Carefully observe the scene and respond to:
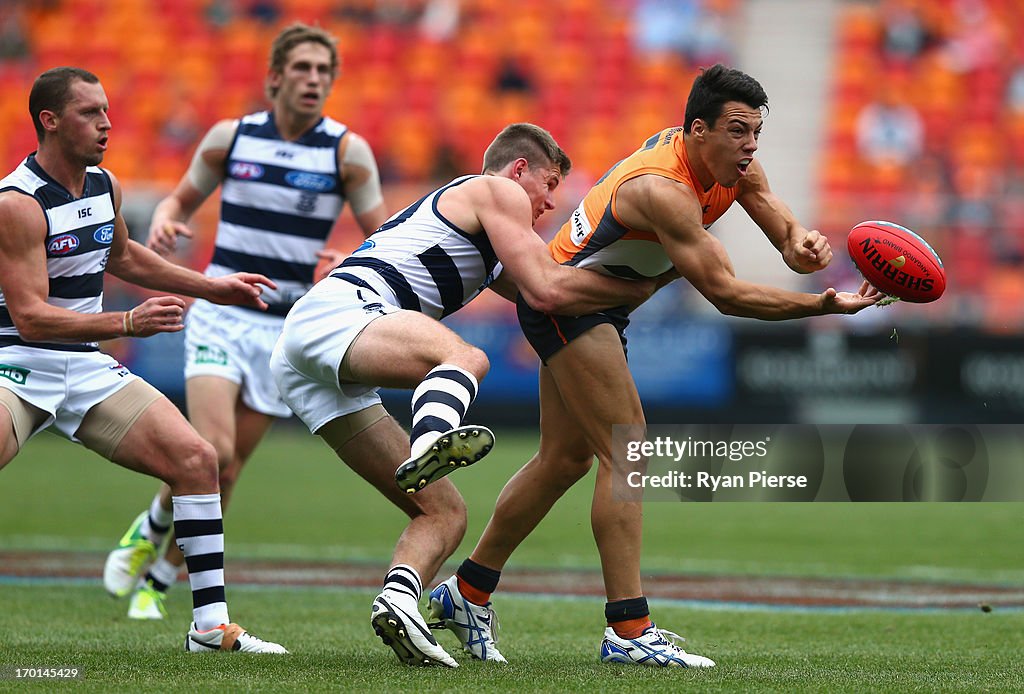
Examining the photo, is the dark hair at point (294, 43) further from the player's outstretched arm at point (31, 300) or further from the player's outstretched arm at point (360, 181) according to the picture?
the player's outstretched arm at point (31, 300)

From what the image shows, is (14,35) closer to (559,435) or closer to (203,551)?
(203,551)

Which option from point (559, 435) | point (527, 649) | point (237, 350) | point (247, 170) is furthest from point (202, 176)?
point (527, 649)

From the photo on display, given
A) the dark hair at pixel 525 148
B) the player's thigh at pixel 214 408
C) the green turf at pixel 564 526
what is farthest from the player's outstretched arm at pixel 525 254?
the green turf at pixel 564 526

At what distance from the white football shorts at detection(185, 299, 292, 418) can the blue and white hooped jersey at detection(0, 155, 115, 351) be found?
4.80 ft

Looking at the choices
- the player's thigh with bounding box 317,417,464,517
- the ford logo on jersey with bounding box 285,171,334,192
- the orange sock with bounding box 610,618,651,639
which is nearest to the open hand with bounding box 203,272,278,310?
the player's thigh with bounding box 317,417,464,517

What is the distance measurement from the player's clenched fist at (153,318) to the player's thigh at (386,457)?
0.77 meters

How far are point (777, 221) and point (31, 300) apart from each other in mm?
3058

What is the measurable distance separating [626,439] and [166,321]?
6.05 feet

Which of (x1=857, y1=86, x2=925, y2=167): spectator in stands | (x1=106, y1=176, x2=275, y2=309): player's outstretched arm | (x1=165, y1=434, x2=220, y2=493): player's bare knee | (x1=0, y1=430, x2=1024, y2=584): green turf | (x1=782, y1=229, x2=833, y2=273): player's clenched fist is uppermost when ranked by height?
(x1=857, y1=86, x2=925, y2=167): spectator in stands

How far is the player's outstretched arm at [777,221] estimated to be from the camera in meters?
5.64

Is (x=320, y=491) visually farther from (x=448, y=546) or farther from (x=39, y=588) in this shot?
(x=448, y=546)

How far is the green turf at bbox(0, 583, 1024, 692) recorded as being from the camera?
482 centimetres

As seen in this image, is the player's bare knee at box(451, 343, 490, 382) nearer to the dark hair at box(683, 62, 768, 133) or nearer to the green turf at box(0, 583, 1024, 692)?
the green turf at box(0, 583, 1024, 692)

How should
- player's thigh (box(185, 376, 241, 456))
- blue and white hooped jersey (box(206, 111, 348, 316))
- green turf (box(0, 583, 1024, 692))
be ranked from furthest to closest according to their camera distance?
blue and white hooped jersey (box(206, 111, 348, 316)) < player's thigh (box(185, 376, 241, 456)) < green turf (box(0, 583, 1024, 692))
